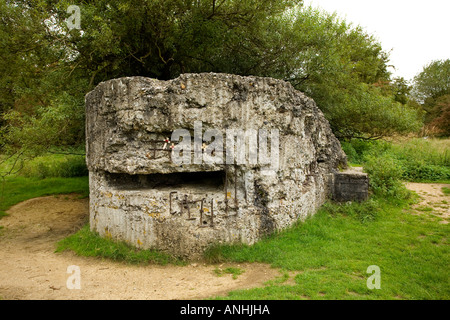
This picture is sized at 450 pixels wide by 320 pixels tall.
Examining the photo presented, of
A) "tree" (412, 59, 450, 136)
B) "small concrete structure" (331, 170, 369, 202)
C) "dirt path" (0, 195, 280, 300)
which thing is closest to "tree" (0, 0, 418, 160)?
"dirt path" (0, 195, 280, 300)

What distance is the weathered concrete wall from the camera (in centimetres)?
581

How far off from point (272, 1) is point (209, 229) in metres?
7.73

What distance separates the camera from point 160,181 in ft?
22.6

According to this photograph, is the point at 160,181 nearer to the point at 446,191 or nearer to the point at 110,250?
the point at 110,250

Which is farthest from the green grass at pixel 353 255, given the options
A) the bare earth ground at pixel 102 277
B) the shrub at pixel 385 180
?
the shrub at pixel 385 180

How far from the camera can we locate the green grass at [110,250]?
5.72 metres

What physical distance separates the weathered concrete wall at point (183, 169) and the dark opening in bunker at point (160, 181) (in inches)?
0.8

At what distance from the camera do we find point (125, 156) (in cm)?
608

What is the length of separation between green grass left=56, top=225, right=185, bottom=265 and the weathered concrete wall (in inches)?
5.8

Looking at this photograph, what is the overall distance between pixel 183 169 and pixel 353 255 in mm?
3491

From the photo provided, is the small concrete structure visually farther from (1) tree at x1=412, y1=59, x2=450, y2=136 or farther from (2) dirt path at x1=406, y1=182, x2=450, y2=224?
(1) tree at x1=412, y1=59, x2=450, y2=136

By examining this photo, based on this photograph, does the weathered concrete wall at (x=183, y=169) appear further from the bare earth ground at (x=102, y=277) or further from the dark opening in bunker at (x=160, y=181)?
the bare earth ground at (x=102, y=277)

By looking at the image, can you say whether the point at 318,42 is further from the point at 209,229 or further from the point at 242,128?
the point at 209,229
